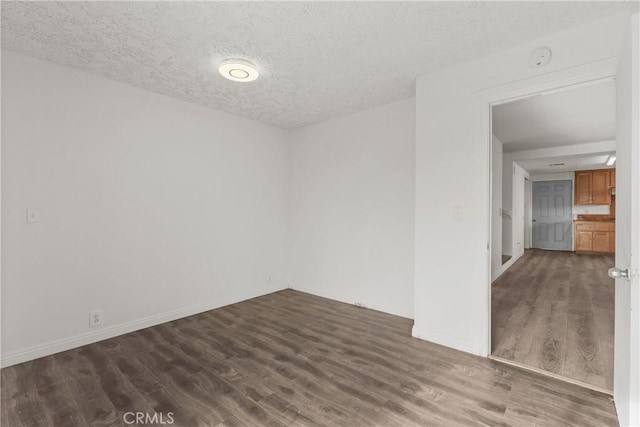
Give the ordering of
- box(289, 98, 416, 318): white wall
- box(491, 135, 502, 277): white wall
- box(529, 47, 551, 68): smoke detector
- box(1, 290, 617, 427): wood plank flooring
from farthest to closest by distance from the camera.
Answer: box(491, 135, 502, 277): white wall
box(289, 98, 416, 318): white wall
box(529, 47, 551, 68): smoke detector
box(1, 290, 617, 427): wood plank flooring

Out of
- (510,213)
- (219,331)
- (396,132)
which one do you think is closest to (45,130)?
(219,331)

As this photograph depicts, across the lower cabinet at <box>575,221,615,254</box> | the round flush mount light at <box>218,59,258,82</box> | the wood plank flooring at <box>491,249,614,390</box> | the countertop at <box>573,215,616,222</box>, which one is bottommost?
the wood plank flooring at <box>491,249,614,390</box>

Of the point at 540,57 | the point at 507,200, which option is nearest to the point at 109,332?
the point at 540,57

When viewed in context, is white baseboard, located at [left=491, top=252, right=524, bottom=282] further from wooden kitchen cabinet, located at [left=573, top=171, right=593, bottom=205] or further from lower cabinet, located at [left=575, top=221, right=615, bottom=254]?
wooden kitchen cabinet, located at [left=573, top=171, right=593, bottom=205]

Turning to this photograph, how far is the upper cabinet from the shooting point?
7.55 metres

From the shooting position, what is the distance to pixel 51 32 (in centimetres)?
210

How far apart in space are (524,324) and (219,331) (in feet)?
10.7

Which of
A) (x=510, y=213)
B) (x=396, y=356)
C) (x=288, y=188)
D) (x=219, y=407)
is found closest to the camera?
(x=219, y=407)

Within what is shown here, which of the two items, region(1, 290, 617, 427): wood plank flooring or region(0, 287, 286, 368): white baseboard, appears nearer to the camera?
region(1, 290, 617, 427): wood plank flooring

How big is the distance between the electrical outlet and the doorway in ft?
11.9

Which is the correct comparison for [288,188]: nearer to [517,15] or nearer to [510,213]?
[517,15]

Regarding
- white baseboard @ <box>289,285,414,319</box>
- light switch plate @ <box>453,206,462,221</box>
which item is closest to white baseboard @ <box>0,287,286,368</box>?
white baseboard @ <box>289,285,414,319</box>

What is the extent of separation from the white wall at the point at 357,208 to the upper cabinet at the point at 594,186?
769 centimetres

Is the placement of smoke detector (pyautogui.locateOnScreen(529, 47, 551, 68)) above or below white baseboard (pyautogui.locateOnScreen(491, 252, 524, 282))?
above
